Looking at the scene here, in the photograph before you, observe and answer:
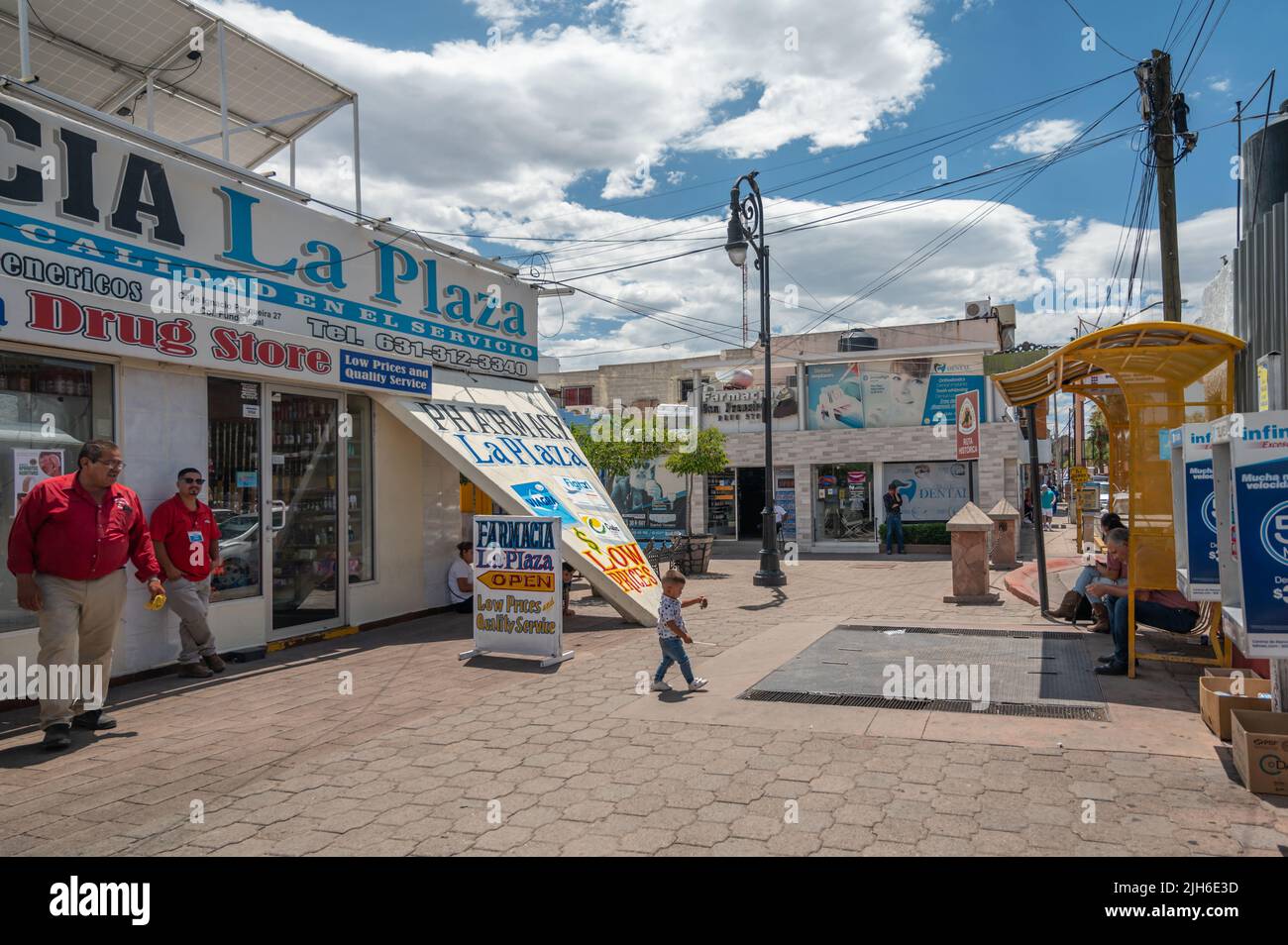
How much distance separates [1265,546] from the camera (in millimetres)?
4887

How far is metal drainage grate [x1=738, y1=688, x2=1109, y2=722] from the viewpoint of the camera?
20.1 ft

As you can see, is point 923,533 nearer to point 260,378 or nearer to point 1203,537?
point 1203,537

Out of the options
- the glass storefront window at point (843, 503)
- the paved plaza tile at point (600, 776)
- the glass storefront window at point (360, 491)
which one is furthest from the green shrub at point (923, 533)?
the glass storefront window at point (360, 491)

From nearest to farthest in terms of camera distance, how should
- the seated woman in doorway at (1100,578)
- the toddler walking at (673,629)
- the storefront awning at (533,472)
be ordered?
1. the toddler walking at (673,629)
2. the seated woman in doorway at (1100,578)
3. the storefront awning at (533,472)

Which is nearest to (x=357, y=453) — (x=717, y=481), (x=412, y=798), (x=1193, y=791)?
(x=412, y=798)

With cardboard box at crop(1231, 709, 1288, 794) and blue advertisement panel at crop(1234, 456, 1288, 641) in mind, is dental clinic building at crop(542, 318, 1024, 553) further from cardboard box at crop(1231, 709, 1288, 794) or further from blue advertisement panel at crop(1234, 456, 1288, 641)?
cardboard box at crop(1231, 709, 1288, 794)

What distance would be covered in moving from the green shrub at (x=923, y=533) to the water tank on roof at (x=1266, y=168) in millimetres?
14521

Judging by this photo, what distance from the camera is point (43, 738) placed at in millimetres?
5926

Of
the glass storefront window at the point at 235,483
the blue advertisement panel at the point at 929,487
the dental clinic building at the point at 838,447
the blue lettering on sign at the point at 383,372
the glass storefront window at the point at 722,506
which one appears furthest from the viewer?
the glass storefront window at the point at 722,506

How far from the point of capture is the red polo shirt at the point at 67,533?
5.90m

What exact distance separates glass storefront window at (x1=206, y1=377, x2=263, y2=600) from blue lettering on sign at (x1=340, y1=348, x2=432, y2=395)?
1.16 metres

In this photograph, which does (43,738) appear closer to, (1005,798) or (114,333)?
(114,333)

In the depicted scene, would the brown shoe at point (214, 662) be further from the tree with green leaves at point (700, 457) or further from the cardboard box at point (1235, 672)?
the tree with green leaves at point (700, 457)
